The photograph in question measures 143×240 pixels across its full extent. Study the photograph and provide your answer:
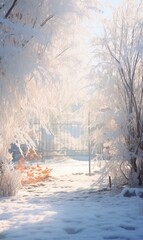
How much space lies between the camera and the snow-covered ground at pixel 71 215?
143 inches

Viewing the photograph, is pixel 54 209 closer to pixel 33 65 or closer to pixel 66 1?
pixel 33 65

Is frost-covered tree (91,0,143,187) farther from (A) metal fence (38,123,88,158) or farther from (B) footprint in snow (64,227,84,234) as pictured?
(A) metal fence (38,123,88,158)

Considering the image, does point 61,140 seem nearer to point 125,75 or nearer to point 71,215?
point 125,75

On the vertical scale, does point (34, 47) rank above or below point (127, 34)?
below

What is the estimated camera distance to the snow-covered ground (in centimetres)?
363

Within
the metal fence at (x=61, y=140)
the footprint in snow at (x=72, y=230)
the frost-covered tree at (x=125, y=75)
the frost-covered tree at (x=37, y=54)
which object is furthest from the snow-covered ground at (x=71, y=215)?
the metal fence at (x=61, y=140)

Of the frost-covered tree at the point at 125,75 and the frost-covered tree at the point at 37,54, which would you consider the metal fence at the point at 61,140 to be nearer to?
the frost-covered tree at the point at 125,75

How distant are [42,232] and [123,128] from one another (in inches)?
130

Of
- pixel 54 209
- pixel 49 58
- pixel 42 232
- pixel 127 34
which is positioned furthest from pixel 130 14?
pixel 42 232

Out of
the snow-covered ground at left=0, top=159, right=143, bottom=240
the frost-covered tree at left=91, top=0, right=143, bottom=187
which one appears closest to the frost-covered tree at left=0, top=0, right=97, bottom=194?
the snow-covered ground at left=0, top=159, right=143, bottom=240

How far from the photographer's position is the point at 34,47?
4418 millimetres

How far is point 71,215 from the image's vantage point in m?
4.54

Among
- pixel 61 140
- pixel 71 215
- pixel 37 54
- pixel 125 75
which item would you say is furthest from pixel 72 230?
pixel 61 140

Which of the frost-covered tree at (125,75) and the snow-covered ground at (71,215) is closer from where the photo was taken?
the snow-covered ground at (71,215)
